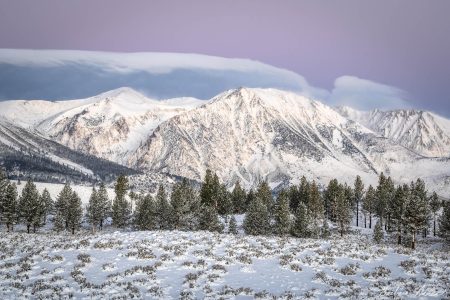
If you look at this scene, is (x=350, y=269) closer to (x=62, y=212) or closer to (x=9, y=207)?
(x=9, y=207)

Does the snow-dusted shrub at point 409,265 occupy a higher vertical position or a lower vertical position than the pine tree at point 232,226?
Result: higher

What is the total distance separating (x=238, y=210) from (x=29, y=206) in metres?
55.4

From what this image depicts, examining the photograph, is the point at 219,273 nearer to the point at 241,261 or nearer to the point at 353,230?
the point at 241,261

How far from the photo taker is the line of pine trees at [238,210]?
7464cm

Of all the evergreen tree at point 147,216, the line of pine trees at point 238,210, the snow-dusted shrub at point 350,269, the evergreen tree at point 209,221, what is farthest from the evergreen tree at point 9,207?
the snow-dusted shrub at point 350,269

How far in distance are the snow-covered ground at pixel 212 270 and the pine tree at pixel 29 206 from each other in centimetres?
5803

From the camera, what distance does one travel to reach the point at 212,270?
2659cm

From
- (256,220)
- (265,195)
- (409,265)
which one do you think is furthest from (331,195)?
(409,265)

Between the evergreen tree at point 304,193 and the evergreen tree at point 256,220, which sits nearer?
the evergreen tree at point 256,220

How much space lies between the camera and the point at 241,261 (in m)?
28.8

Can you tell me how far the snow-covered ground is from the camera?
73.6 feet

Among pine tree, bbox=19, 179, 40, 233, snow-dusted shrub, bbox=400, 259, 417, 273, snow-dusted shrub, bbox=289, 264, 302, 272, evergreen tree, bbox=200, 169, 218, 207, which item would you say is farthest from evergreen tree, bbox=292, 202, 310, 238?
pine tree, bbox=19, 179, 40, 233

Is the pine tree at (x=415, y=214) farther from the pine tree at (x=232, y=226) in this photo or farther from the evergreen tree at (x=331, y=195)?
the evergreen tree at (x=331, y=195)

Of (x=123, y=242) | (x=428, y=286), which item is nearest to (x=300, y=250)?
(x=428, y=286)
